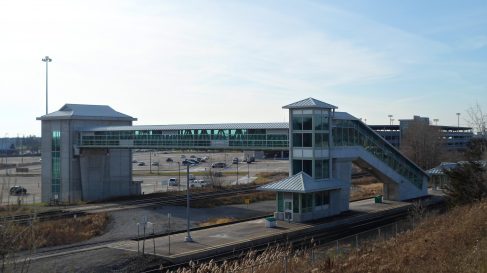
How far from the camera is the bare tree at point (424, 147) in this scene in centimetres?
8012

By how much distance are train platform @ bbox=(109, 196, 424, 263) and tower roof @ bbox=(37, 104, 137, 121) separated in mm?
27831

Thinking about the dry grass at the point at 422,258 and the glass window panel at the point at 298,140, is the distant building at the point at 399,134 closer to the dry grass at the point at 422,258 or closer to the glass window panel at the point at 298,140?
the glass window panel at the point at 298,140

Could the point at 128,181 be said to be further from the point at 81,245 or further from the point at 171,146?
the point at 81,245

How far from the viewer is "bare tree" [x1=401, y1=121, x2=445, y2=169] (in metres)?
80.1

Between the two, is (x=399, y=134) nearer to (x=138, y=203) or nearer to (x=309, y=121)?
(x=138, y=203)

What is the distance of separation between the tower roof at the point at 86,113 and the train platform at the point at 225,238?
2783 centimetres

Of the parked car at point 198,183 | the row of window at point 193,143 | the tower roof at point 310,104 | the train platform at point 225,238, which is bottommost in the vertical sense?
the train platform at point 225,238

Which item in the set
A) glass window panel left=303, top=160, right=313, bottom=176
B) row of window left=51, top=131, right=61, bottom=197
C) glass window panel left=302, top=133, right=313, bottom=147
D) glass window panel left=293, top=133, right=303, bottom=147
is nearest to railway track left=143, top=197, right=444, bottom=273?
glass window panel left=303, top=160, right=313, bottom=176

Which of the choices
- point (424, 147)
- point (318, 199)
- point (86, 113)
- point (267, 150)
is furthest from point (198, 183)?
point (424, 147)

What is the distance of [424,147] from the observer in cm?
8169

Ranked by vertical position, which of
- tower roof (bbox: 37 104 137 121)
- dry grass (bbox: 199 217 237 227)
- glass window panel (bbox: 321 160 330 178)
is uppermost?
tower roof (bbox: 37 104 137 121)

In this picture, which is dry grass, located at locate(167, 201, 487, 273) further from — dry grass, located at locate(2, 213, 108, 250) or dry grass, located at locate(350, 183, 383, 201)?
dry grass, located at locate(350, 183, 383, 201)

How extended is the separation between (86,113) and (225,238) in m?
32.9

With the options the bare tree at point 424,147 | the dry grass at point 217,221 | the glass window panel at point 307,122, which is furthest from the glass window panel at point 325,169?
the bare tree at point 424,147
